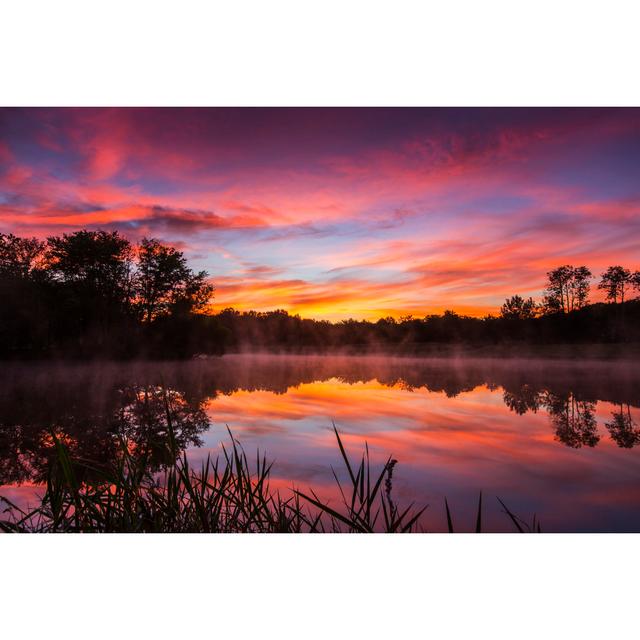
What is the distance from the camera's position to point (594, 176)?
3.75 meters

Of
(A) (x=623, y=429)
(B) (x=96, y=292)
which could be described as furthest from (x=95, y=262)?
(A) (x=623, y=429)

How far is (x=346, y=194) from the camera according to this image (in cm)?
427

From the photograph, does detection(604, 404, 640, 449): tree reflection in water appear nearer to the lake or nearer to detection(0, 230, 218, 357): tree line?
the lake

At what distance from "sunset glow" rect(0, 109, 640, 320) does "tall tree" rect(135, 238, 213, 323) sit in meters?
0.16

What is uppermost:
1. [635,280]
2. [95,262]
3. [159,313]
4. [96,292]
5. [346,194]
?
[346,194]

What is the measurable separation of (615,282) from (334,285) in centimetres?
286

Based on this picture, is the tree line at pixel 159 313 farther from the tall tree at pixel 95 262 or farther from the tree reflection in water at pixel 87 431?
the tree reflection in water at pixel 87 431

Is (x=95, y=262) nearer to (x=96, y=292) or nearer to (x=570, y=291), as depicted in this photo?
(x=96, y=292)

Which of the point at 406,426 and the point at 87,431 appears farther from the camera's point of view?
the point at 406,426

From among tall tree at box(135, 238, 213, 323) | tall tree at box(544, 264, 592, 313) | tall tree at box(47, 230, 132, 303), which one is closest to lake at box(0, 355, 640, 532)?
tall tree at box(135, 238, 213, 323)

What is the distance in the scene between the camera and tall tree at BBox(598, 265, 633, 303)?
3889 mm
